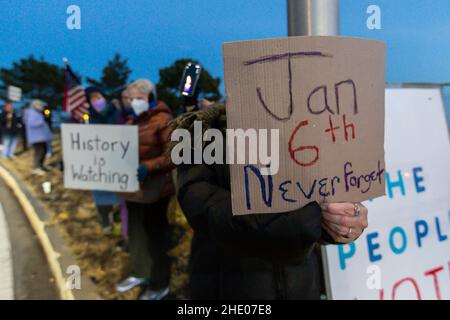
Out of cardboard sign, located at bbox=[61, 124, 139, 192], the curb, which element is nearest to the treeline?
cardboard sign, located at bbox=[61, 124, 139, 192]

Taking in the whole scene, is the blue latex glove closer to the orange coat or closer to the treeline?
the orange coat

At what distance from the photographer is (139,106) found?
2564 mm

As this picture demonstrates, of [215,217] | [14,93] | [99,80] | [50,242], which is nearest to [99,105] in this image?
[99,80]

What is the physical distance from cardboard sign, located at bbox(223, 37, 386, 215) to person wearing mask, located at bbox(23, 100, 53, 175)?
1.97 meters

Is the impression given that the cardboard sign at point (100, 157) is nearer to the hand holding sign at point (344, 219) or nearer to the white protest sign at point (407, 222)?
the white protest sign at point (407, 222)

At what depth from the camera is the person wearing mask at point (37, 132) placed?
2541 mm

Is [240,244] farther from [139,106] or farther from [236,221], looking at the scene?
[139,106]

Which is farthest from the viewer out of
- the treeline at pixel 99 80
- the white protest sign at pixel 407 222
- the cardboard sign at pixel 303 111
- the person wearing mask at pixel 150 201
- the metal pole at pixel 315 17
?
the person wearing mask at pixel 150 201

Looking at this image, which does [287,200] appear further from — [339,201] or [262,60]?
[262,60]

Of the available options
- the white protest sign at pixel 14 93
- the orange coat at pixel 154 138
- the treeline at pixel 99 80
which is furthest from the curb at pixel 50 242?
the orange coat at pixel 154 138

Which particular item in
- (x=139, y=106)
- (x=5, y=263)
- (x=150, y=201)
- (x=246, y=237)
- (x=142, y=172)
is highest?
(x=139, y=106)

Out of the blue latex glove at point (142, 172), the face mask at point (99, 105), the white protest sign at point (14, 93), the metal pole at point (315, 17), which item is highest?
the white protest sign at point (14, 93)

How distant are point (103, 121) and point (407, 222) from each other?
198cm

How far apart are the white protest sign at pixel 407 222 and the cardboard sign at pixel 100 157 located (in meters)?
1.39
